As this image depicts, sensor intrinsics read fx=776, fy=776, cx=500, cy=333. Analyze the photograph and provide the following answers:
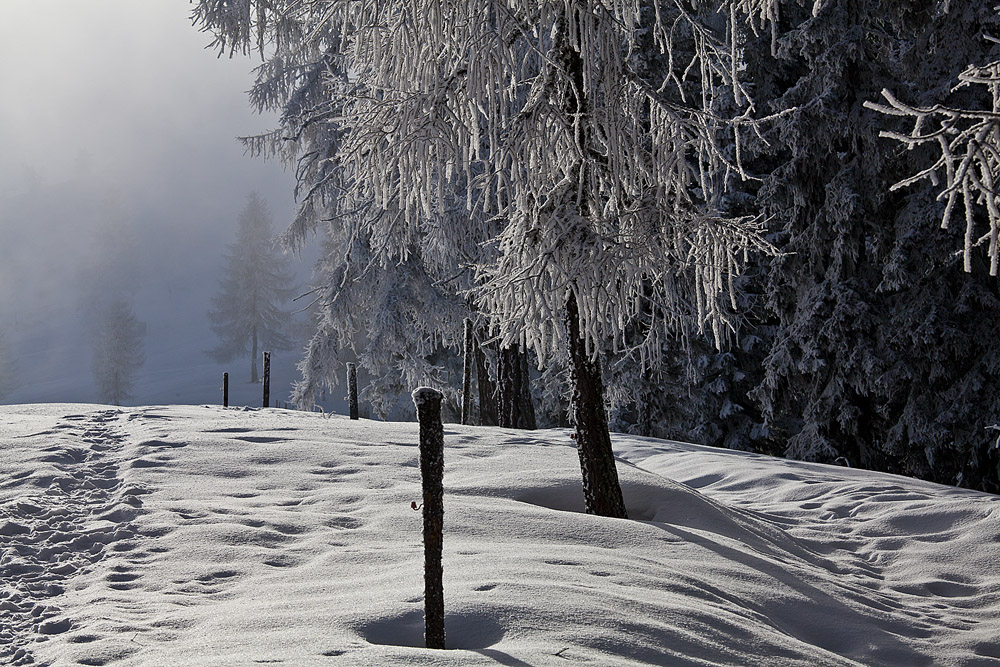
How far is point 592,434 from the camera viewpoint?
6402mm

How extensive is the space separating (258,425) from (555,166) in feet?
17.2

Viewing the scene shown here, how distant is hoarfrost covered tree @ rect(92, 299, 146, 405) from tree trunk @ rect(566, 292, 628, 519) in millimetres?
A: 50712

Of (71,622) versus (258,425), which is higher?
(258,425)

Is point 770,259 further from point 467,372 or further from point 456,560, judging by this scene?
point 456,560

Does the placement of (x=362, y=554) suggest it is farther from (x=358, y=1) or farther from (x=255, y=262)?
(x=255, y=262)

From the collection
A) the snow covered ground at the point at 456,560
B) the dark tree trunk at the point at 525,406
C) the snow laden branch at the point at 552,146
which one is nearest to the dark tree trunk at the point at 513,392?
the dark tree trunk at the point at 525,406

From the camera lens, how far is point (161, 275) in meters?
82.3

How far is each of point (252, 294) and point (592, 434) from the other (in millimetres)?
50711

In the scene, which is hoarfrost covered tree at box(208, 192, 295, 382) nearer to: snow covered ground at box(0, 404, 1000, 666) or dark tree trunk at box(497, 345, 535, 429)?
dark tree trunk at box(497, 345, 535, 429)

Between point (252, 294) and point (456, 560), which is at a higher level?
point (252, 294)

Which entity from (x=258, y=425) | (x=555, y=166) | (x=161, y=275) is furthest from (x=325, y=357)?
(x=161, y=275)

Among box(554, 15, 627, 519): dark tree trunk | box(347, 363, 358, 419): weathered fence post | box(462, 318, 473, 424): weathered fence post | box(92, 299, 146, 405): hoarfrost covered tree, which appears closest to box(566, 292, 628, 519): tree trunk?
box(554, 15, 627, 519): dark tree trunk

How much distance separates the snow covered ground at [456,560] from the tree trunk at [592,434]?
432 mm

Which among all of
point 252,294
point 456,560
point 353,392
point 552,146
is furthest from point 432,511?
point 252,294
